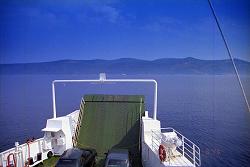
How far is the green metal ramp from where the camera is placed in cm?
1545

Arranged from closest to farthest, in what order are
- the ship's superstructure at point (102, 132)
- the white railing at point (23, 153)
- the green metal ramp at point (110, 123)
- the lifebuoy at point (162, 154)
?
the lifebuoy at point (162, 154), the white railing at point (23, 153), the ship's superstructure at point (102, 132), the green metal ramp at point (110, 123)

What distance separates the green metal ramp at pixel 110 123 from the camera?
15.4 metres

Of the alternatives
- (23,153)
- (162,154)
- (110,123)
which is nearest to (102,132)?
(110,123)

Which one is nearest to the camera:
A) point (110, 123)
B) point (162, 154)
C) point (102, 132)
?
point (162, 154)

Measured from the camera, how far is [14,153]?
11695 millimetres

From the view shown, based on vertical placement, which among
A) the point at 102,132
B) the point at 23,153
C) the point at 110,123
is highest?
the point at 110,123

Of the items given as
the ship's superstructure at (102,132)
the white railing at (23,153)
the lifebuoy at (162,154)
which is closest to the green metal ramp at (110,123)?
the ship's superstructure at (102,132)

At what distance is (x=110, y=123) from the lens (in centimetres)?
1639

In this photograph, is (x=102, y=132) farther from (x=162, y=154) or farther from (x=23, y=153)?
(x=162, y=154)

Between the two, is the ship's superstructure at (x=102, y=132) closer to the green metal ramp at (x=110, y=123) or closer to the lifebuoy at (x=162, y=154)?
the green metal ramp at (x=110, y=123)

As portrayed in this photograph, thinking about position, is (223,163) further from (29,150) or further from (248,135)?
(29,150)

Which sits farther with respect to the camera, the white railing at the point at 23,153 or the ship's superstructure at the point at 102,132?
the ship's superstructure at the point at 102,132

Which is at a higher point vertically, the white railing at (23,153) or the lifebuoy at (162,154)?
Result: the lifebuoy at (162,154)

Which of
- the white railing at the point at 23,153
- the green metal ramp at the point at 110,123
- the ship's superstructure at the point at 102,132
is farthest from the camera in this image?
the green metal ramp at the point at 110,123
